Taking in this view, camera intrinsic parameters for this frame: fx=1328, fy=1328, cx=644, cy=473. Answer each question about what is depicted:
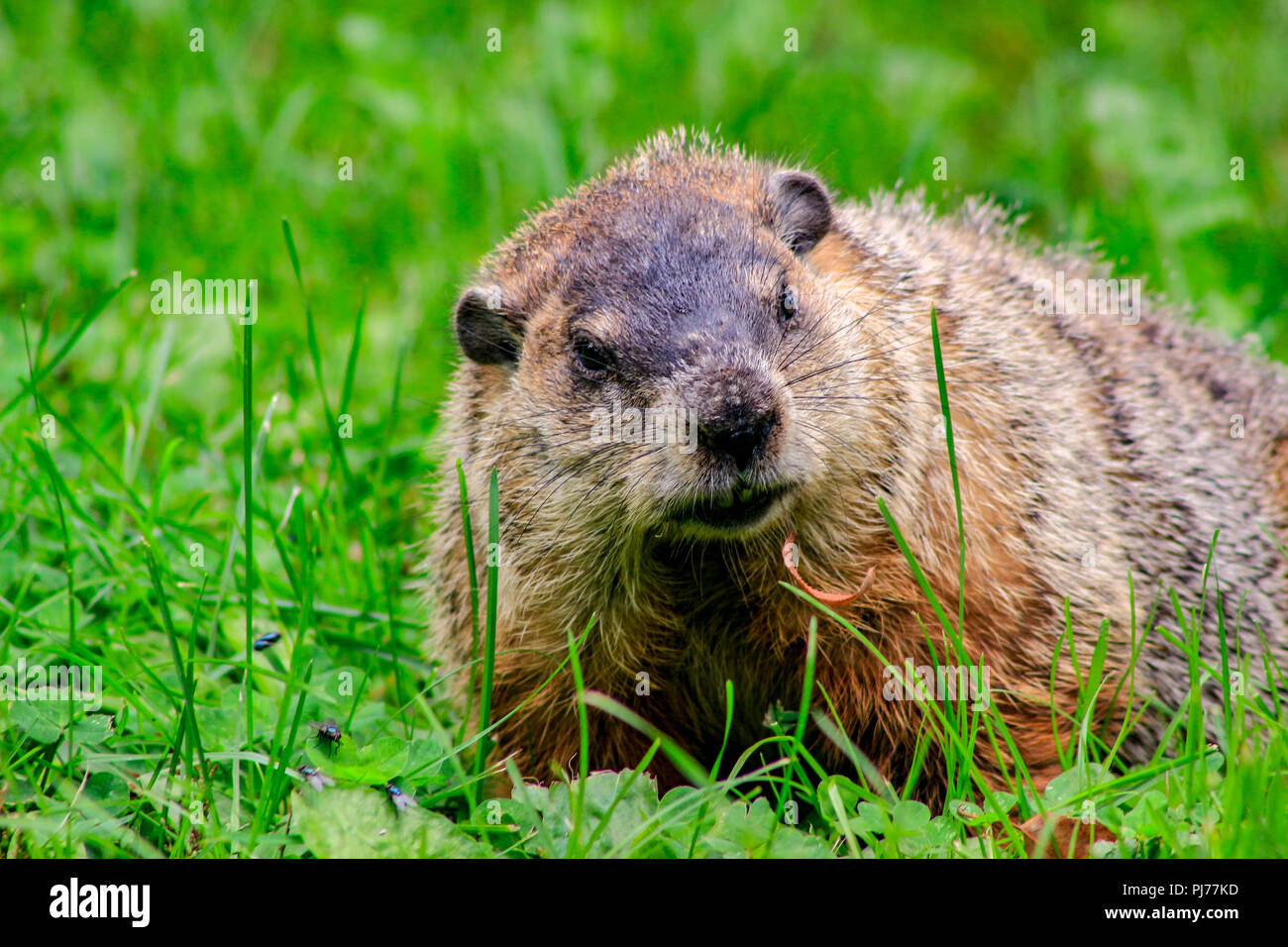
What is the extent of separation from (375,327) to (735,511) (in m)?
3.65

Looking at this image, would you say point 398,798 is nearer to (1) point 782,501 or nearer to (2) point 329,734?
(2) point 329,734

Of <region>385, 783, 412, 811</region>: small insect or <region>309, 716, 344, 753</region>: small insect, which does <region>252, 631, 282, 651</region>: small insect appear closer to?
<region>309, 716, 344, 753</region>: small insect

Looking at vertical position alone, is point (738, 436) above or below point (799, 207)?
below

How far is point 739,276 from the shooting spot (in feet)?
13.3

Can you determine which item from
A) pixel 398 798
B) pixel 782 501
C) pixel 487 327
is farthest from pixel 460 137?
pixel 398 798

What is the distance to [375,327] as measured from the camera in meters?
6.94

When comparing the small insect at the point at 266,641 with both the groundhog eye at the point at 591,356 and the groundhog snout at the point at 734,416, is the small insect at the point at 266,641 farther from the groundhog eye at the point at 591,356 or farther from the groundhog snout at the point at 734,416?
the groundhog snout at the point at 734,416

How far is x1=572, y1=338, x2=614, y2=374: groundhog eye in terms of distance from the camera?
4.02 meters

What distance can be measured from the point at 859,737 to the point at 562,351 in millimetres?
1576

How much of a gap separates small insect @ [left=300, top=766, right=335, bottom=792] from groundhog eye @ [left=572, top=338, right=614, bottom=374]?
4.65 ft

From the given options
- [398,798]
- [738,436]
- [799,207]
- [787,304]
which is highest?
[799,207]

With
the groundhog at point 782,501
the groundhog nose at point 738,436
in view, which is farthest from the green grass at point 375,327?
the groundhog nose at point 738,436

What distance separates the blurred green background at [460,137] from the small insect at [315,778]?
2.64 metres
